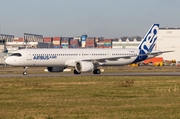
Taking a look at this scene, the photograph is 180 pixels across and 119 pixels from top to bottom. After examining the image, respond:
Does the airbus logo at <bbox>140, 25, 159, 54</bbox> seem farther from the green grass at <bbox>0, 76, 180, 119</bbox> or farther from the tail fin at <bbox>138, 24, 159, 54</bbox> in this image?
the green grass at <bbox>0, 76, 180, 119</bbox>

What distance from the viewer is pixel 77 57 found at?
64.4m

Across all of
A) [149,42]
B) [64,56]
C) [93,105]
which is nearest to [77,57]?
[64,56]

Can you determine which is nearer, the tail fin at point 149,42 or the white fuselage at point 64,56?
the white fuselage at point 64,56

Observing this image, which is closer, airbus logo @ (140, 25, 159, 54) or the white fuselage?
the white fuselage

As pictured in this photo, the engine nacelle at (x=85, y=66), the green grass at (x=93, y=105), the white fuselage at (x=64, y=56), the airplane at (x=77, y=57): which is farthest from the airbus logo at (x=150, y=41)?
the green grass at (x=93, y=105)

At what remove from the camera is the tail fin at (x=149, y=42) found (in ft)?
232

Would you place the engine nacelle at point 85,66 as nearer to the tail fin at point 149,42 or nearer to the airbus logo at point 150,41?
the tail fin at point 149,42

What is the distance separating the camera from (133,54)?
68.8 metres

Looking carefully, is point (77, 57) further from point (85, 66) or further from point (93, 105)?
point (93, 105)

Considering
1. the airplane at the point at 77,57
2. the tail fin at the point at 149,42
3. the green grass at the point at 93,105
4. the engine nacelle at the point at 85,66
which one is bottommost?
the green grass at the point at 93,105

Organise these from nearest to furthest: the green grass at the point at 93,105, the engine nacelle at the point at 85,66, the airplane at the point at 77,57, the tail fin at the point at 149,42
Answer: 1. the green grass at the point at 93,105
2. the engine nacelle at the point at 85,66
3. the airplane at the point at 77,57
4. the tail fin at the point at 149,42

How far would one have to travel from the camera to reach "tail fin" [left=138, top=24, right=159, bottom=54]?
70688 millimetres

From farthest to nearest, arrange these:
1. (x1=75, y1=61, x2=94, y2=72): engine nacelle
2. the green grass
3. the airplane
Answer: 1. the airplane
2. (x1=75, y1=61, x2=94, y2=72): engine nacelle
3. the green grass

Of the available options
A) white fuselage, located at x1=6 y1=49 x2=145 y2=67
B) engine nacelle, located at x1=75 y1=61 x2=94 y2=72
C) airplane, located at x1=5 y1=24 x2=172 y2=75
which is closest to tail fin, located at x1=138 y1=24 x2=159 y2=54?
airplane, located at x1=5 y1=24 x2=172 y2=75
